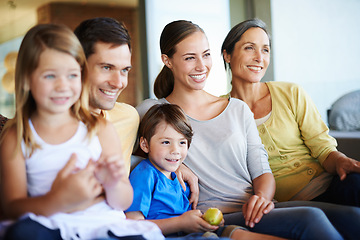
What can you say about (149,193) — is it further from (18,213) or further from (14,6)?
(14,6)

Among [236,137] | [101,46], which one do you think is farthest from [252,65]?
[101,46]

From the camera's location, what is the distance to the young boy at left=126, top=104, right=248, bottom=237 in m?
1.43

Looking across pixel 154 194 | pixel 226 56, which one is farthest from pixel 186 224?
pixel 226 56

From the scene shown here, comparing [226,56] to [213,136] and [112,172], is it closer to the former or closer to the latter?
[213,136]

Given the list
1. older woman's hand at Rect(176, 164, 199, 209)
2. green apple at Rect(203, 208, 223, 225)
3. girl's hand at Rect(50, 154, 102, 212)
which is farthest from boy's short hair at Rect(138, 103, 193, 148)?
girl's hand at Rect(50, 154, 102, 212)

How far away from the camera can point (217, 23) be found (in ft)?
16.3

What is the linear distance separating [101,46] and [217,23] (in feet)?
12.2

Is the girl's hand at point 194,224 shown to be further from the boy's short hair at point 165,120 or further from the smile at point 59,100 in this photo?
the smile at point 59,100

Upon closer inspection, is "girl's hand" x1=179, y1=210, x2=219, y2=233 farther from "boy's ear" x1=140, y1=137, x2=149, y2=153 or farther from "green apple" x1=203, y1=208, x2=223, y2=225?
"boy's ear" x1=140, y1=137, x2=149, y2=153

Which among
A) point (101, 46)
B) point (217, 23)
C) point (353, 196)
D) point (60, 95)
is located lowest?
point (353, 196)

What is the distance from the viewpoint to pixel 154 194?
152 centimetres

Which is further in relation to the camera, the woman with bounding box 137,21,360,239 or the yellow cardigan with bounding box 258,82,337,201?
the yellow cardigan with bounding box 258,82,337,201

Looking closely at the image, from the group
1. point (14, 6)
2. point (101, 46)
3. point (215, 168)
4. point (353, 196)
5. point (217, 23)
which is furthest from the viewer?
point (14, 6)

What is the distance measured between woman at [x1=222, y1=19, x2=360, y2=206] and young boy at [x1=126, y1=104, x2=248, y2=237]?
0.45 metres
